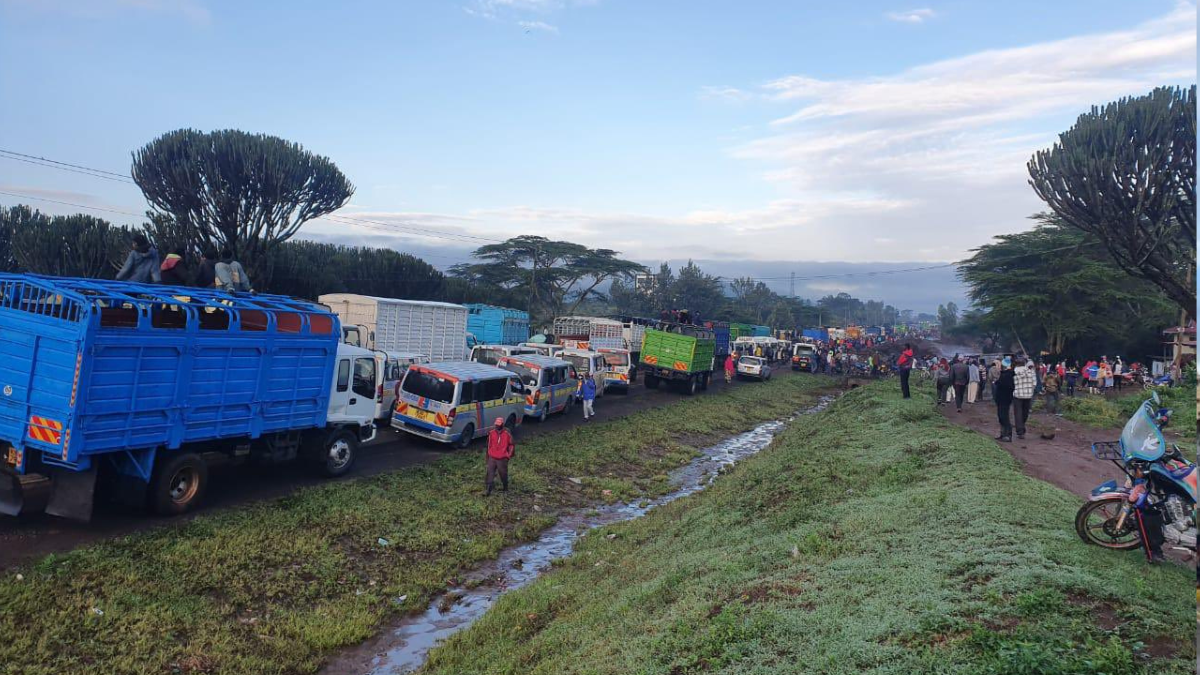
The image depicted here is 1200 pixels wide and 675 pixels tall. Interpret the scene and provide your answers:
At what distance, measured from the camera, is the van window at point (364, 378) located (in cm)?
1323

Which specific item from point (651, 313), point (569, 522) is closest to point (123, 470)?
point (569, 522)

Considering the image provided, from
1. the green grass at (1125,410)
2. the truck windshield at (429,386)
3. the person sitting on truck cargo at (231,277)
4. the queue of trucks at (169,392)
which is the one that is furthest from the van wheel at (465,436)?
the green grass at (1125,410)

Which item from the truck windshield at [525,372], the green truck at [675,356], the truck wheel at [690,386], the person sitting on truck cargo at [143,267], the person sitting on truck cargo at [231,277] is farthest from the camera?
the truck wheel at [690,386]

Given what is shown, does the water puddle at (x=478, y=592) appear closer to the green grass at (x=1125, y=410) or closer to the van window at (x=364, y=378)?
the van window at (x=364, y=378)

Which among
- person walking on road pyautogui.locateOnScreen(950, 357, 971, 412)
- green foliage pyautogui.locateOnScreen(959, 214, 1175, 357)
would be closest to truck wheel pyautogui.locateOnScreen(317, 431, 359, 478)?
person walking on road pyautogui.locateOnScreen(950, 357, 971, 412)

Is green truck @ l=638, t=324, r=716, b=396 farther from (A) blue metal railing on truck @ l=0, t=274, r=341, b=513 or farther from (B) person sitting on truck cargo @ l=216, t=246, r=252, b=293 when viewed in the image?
(A) blue metal railing on truck @ l=0, t=274, r=341, b=513

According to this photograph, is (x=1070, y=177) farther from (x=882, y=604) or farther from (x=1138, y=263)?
(x=882, y=604)

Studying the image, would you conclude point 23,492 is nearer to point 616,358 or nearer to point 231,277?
point 231,277

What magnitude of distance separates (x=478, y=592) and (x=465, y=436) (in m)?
7.39

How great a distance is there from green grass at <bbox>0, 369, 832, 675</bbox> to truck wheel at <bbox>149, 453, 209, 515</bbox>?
18.9 inches

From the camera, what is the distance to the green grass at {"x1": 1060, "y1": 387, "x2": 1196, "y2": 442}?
1788 centimetres

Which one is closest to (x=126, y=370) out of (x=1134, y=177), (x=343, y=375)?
(x=343, y=375)

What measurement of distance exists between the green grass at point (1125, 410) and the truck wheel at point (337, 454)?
59.3 ft

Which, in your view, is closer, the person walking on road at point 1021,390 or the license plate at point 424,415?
the person walking on road at point 1021,390
